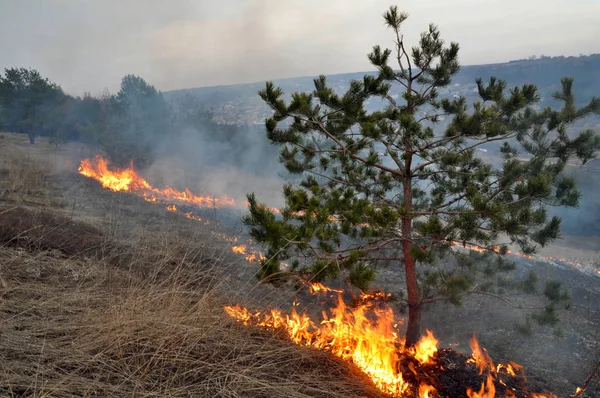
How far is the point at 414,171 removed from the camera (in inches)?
171

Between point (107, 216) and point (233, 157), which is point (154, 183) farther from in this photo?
point (107, 216)

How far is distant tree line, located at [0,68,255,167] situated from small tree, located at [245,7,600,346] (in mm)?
22625

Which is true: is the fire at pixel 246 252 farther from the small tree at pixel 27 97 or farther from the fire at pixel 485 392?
the small tree at pixel 27 97

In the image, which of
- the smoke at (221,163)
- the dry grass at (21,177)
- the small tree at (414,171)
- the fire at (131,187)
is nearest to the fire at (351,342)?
the small tree at (414,171)

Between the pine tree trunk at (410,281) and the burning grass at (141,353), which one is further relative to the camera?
the pine tree trunk at (410,281)

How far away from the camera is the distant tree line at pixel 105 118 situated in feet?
82.3

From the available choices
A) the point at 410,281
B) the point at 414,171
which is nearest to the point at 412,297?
the point at 410,281

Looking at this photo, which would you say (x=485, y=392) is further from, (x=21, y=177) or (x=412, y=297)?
(x=21, y=177)

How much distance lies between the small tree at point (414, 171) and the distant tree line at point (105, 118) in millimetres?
22625

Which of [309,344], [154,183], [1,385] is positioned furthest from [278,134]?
[154,183]

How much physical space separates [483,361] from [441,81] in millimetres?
3283

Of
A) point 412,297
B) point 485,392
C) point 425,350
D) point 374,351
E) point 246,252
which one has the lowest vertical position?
point 246,252

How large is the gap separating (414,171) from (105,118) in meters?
28.3

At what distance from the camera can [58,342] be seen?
10.1ft
